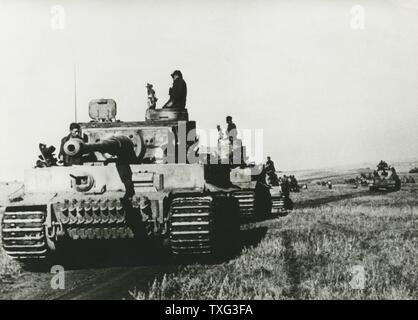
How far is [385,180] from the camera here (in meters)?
38.2

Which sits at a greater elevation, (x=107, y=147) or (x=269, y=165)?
(x=107, y=147)

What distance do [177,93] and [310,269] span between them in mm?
5445

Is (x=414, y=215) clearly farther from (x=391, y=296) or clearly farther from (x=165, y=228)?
(x=391, y=296)

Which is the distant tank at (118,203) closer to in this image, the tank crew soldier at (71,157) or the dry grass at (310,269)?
the tank crew soldier at (71,157)

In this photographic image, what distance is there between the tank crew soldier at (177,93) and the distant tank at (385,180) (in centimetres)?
2773

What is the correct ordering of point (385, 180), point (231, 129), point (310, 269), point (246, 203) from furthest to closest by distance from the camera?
point (385, 180), point (231, 129), point (246, 203), point (310, 269)

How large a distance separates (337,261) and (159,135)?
4428 millimetres

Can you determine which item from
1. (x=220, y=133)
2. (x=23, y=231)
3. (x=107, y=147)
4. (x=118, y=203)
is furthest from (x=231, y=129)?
(x=23, y=231)

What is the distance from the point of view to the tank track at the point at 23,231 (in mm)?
10312

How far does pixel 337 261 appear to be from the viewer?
990cm

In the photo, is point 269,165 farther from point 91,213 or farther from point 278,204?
point 91,213

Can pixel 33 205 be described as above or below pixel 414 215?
above

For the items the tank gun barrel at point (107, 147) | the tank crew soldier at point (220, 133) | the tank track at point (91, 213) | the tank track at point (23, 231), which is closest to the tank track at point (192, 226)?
the tank track at point (91, 213)

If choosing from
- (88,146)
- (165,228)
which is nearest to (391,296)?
(165,228)
